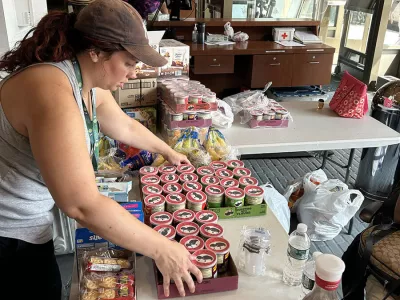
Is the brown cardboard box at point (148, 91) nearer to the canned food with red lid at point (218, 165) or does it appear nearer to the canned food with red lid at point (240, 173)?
the canned food with red lid at point (218, 165)

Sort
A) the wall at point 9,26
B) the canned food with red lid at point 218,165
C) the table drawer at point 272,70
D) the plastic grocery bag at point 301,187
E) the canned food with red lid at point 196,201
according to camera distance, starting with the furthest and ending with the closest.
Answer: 1. the table drawer at point 272,70
2. the plastic grocery bag at point 301,187
3. the wall at point 9,26
4. the canned food with red lid at point 218,165
5. the canned food with red lid at point 196,201

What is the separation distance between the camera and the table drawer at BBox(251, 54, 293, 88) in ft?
13.2

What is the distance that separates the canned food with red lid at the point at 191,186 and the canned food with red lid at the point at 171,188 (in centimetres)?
2

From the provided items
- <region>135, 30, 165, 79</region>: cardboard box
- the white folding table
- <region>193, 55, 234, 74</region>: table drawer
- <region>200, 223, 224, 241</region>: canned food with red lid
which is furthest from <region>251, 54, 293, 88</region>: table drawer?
<region>200, 223, 224, 241</region>: canned food with red lid

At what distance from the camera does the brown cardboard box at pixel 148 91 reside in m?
2.22

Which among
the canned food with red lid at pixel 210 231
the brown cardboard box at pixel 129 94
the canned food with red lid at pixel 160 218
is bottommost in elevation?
the canned food with red lid at pixel 210 231

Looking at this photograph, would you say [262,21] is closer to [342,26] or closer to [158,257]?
[342,26]

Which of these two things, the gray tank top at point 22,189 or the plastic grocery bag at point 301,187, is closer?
the gray tank top at point 22,189

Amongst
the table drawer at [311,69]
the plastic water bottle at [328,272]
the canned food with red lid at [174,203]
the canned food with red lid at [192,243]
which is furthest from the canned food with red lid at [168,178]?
the table drawer at [311,69]

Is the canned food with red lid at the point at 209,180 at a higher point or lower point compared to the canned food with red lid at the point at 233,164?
higher

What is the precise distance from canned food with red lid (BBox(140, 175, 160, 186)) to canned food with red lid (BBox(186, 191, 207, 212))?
0.16 m

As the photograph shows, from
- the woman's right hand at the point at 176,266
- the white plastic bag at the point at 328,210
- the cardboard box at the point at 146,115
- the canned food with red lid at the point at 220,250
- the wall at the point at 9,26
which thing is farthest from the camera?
the white plastic bag at the point at 328,210

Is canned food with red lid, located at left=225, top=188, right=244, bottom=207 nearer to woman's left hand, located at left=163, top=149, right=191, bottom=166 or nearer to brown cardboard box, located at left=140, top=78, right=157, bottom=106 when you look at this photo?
woman's left hand, located at left=163, top=149, right=191, bottom=166

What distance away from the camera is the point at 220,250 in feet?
3.76
